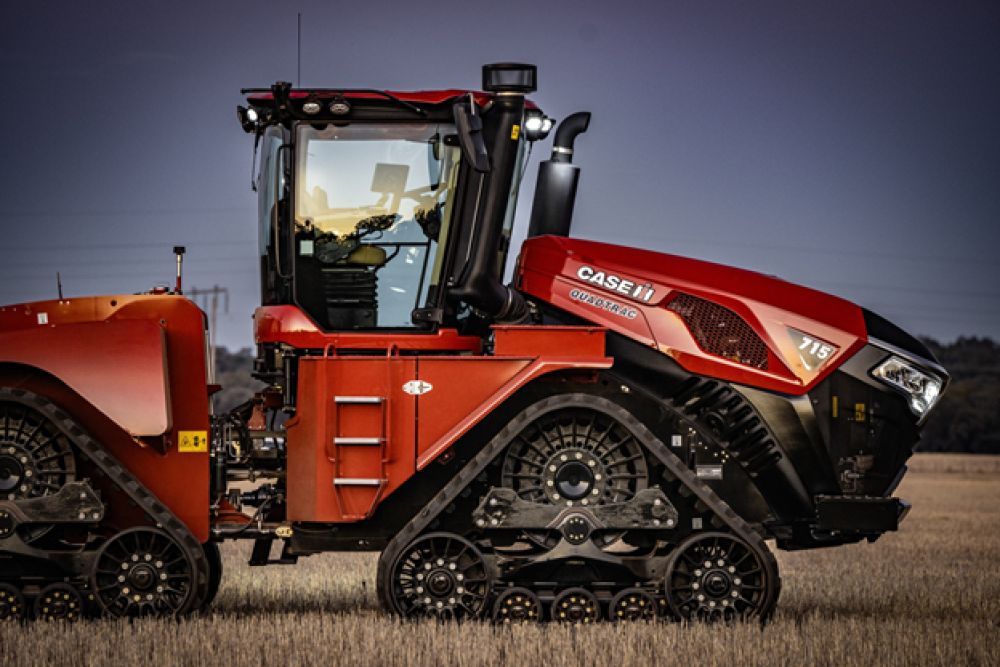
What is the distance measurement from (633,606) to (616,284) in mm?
2487

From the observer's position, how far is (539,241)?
39.3 ft

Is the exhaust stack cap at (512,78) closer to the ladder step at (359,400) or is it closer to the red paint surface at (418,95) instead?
the red paint surface at (418,95)

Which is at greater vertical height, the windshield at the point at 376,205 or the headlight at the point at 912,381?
the windshield at the point at 376,205

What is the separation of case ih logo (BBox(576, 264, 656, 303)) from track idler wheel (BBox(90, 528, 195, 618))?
12.3 ft

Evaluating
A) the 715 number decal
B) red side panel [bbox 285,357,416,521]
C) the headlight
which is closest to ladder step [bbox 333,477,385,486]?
red side panel [bbox 285,357,416,521]

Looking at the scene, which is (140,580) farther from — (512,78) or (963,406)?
(963,406)

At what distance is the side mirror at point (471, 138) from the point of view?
1040cm

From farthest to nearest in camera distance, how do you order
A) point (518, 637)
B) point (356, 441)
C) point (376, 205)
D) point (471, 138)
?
1. point (376, 205)
2. point (356, 441)
3. point (471, 138)
4. point (518, 637)

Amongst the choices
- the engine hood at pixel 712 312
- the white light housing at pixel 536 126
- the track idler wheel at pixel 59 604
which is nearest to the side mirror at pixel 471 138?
the white light housing at pixel 536 126

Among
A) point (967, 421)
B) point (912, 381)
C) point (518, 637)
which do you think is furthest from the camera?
point (967, 421)

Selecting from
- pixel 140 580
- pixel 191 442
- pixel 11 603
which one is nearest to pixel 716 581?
pixel 191 442

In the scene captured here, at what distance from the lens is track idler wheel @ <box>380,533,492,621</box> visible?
10688mm

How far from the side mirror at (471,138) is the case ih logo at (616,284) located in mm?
1361

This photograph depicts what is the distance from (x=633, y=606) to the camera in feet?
35.3
